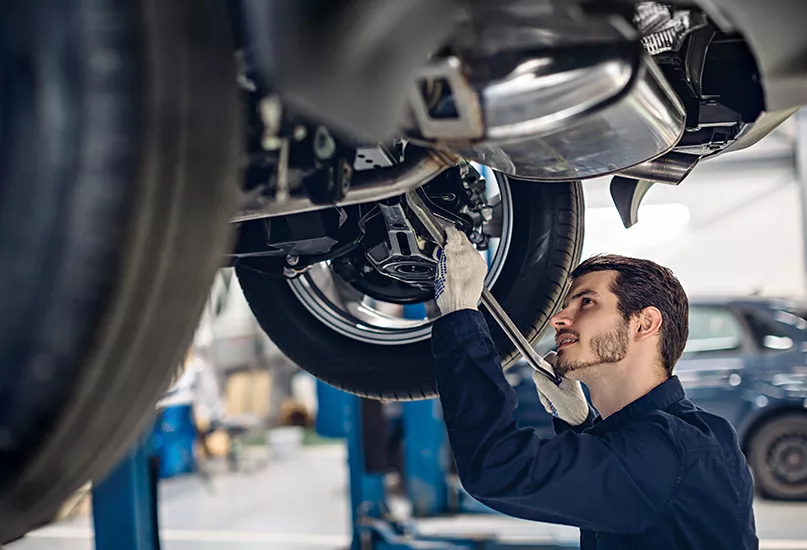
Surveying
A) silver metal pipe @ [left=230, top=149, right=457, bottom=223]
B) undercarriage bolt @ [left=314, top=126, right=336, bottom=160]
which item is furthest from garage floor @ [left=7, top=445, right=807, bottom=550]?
undercarriage bolt @ [left=314, top=126, right=336, bottom=160]

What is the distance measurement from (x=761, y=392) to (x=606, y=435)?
3923 mm

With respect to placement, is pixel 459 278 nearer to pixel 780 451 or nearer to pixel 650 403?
pixel 650 403

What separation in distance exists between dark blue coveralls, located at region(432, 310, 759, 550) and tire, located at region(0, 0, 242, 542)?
667 mm

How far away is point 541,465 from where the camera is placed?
1348 millimetres

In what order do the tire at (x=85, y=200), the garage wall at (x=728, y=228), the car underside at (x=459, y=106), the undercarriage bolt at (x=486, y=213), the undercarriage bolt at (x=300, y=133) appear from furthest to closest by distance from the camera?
the garage wall at (x=728, y=228) → the undercarriage bolt at (x=486, y=213) → the undercarriage bolt at (x=300, y=133) → the car underside at (x=459, y=106) → the tire at (x=85, y=200)

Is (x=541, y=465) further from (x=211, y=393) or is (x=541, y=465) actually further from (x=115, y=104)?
(x=211, y=393)

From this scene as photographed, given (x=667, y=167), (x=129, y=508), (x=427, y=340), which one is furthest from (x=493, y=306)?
(x=129, y=508)

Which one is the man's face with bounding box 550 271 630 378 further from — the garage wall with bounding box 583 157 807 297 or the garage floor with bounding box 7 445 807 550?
the garage wall with bounding box 583 157 807 297

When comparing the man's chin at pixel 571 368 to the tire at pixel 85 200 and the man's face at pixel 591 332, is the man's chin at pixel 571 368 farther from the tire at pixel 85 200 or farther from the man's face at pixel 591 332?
the tire at pixel 85 200

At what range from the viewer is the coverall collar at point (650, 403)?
156 centimetres

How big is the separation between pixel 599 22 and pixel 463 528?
13.3 ft

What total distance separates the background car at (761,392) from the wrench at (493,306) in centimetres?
329

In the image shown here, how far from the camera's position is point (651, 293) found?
1.62 metres

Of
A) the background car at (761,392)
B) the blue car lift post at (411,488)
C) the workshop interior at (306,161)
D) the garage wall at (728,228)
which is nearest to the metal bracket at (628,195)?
the workshop interior at (306,161)
